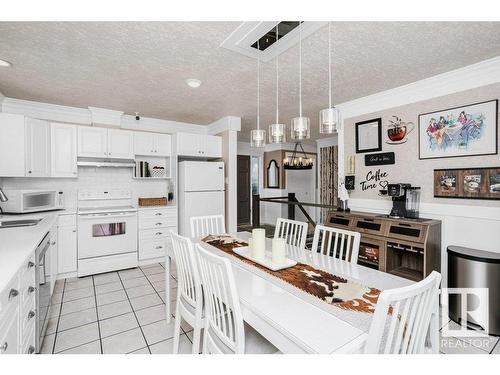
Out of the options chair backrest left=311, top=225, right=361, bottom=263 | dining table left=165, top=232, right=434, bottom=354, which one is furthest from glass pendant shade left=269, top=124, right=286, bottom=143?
dining table left=165, top=232, right=434, bottom=354

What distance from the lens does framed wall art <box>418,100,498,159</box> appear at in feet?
8.12

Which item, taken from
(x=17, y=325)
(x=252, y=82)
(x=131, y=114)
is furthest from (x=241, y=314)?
(x=131, y=114)

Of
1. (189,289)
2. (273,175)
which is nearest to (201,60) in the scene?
(189,289)

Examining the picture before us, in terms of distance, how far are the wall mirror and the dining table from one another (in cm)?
582

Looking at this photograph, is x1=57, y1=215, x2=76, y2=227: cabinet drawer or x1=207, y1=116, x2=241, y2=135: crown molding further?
x1=207, y1=116, x2=241, y2=135: crown molding

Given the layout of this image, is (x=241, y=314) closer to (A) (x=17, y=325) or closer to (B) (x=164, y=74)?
(A) (x=17, y=325)

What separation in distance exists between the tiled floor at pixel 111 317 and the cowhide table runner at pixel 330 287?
45.2 inches

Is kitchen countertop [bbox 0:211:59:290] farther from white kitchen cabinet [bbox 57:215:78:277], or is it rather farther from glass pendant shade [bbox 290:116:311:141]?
glass pendant shade [bbox 290:116:311:141]

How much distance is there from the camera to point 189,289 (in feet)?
6.01

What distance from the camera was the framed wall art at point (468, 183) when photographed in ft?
8.06

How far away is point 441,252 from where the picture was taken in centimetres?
282

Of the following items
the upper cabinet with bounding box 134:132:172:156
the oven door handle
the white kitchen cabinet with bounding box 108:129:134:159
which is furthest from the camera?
the upper cabinet with bounding box 134:132:172:156

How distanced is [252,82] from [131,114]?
248cm

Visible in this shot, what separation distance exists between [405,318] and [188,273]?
133 centimetres
